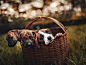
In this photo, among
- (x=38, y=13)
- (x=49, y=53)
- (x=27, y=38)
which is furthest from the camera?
(x=38, y=13)

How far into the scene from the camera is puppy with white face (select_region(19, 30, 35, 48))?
1165 mm

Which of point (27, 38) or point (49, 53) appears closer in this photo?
point (27, 38)

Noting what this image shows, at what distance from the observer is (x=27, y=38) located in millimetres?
1192

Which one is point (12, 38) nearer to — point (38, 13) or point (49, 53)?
point (49, 53)

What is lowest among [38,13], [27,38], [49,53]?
[49,53]

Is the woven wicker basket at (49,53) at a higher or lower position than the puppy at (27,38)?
lower

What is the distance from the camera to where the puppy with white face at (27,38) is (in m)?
1.17

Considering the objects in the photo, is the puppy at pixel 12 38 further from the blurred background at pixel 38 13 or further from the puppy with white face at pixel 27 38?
the blurred background at pixel 38 13

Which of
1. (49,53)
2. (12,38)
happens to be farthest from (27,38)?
(49,53)

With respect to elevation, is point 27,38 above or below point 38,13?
below

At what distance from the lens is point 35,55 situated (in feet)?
4.39

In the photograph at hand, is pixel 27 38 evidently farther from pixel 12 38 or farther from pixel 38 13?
pixel 38 13

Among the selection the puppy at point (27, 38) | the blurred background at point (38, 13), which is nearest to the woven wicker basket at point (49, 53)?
the puppy at point (27, 38)

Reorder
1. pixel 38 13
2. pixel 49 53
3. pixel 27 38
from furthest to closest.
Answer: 1. pixel 38 13
2. pixel 49 53
3. pixel 27 38
